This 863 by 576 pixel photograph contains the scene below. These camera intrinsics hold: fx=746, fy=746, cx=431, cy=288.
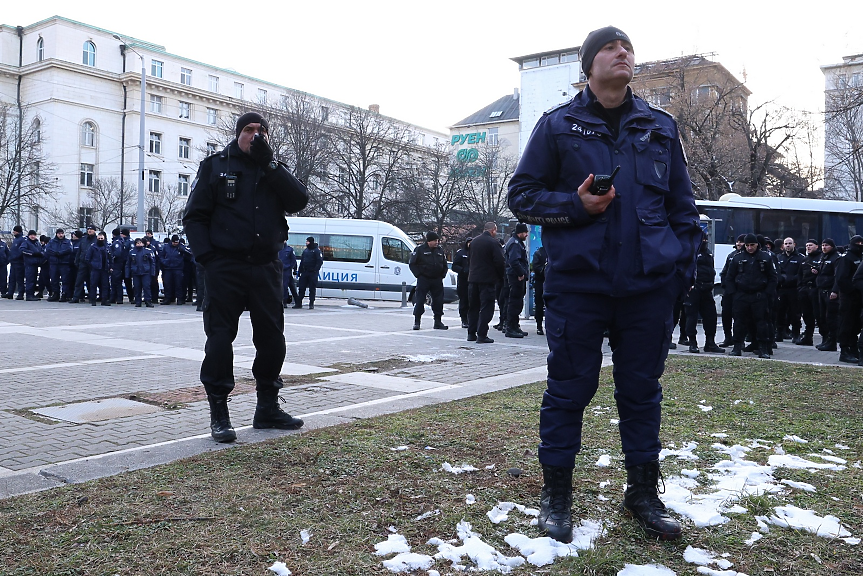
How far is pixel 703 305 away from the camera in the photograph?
12.2 m

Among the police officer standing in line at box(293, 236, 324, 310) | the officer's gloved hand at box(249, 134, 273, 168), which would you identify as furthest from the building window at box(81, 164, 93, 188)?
the officer's gloved hand at box(249, 134, 273, 168)

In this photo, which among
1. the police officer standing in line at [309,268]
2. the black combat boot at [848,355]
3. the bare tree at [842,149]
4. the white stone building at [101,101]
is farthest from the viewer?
the white stone building at [101,101]

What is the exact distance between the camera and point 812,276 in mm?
13828

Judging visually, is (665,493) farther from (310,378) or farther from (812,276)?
(812,276)

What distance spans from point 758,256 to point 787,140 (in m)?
24.3

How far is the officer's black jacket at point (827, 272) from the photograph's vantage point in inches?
508

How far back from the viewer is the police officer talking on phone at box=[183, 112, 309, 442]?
488 centimetres

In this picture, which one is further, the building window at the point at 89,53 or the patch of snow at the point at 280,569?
the building window at the point at 89,53

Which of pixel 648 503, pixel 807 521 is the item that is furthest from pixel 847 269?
pixel 648 503

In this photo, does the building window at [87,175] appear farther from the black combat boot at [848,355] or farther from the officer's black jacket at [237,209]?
the officer's black jacket at [237,209]

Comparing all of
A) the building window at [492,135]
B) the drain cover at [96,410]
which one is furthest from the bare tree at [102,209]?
the drain cover at [96,410]

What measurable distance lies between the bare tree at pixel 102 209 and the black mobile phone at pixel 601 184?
51.9 metres

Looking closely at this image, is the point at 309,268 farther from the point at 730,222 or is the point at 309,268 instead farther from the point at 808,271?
the point at 730,222

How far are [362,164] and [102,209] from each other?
18.5 metres
